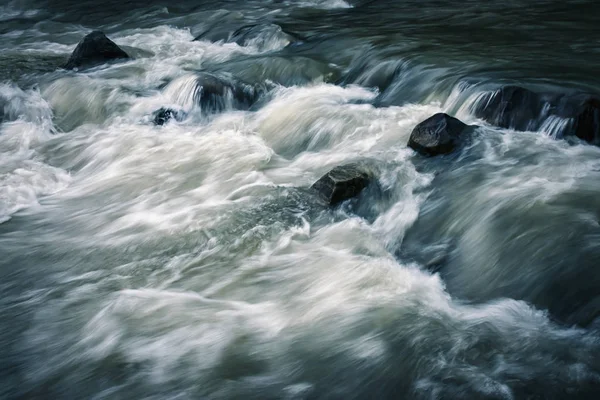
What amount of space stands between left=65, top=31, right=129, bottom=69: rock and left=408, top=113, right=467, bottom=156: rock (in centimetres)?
604

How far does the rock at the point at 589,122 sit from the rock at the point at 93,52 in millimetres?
7198

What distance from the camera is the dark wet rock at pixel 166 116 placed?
27.7ft

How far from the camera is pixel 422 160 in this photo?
6.45 metres

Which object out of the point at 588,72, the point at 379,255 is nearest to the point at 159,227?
the point at 379,255

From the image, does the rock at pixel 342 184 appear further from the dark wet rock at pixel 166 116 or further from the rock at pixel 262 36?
the rock at pixel 262 36

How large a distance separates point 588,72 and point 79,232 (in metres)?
5.53

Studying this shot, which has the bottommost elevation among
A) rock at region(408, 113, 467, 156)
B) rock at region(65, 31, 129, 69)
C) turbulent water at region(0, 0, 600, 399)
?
turbulent water at region(0, 0, 600, 399)

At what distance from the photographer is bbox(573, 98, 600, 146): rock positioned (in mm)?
A: 6230

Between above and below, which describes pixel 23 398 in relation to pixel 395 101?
below

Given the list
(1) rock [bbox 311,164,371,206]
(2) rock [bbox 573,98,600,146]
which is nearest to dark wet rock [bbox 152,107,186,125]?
(1) rock [bbox 311,164,371,206]

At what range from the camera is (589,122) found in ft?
20.6

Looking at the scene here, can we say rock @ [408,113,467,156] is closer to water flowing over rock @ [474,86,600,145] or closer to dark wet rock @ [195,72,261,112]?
water flowing over rock @ [474,86,600,145]

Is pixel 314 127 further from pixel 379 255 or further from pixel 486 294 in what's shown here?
pixel 486 294

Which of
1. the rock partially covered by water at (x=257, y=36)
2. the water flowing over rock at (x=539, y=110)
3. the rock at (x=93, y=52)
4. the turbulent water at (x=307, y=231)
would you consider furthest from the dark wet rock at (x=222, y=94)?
the water flowing over rock at (x=539, y=110)
